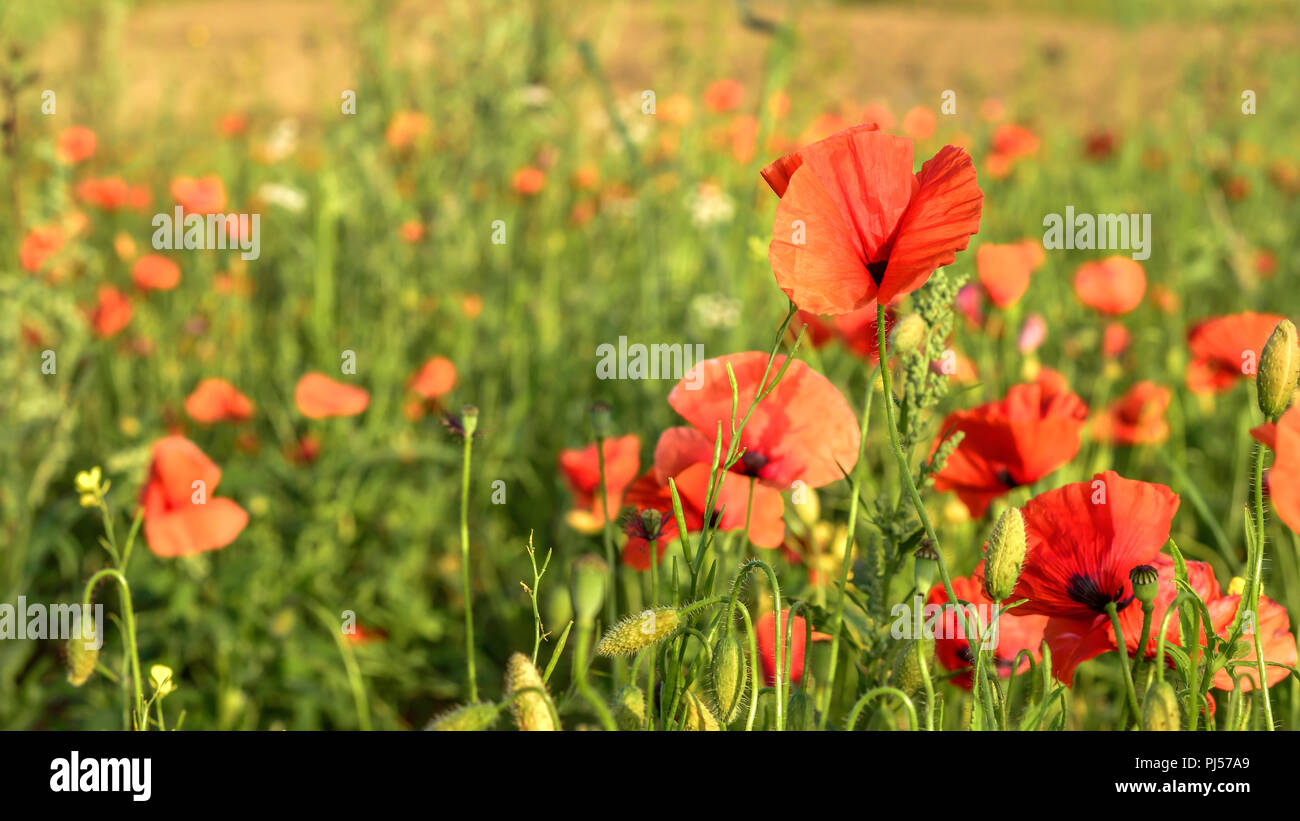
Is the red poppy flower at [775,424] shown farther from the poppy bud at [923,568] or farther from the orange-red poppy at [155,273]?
the orange-red poppy at [155,273]

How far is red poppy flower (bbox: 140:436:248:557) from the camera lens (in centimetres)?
114

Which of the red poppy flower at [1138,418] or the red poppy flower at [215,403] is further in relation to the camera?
the red poppy flower at [215,403]

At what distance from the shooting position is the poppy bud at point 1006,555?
614 millimetres

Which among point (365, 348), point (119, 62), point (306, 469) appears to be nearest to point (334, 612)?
point (306, 469)

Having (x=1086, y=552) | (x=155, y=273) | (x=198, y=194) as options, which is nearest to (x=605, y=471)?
(x=1086, y=552)

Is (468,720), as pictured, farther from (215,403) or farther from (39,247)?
(39,247)

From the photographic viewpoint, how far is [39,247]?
1759 millimetres

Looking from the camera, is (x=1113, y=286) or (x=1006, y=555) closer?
(x=1006, y=555)

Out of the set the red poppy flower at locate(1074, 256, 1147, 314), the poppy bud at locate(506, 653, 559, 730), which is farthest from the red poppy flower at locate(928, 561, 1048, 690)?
the red poppy flower at locate(1074, 256, 1147, 314)

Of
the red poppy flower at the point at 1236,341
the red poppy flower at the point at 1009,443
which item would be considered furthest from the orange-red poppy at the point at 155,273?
the red poppy flower at the point at 1236,341

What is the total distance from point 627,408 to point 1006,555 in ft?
4.86

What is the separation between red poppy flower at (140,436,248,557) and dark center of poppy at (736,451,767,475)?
592 millimetres

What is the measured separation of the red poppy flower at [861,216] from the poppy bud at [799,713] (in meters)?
0.26
